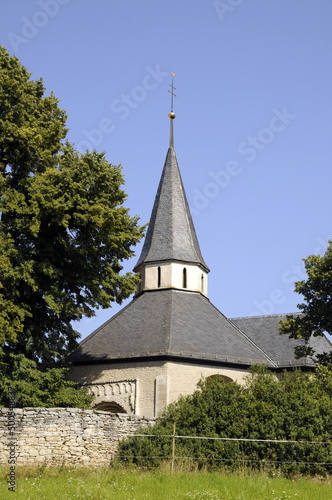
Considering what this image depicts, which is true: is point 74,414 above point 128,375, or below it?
below

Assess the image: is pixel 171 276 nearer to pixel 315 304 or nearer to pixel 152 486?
pixel 315 304

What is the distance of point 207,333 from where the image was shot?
2875 cm

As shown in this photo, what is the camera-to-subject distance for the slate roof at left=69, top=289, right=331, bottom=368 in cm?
2694

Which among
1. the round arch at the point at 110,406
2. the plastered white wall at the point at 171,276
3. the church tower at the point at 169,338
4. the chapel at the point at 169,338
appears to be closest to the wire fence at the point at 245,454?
the chapel at the point at 169,338

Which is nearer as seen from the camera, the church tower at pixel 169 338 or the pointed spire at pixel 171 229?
the church tower at pixel 169 338

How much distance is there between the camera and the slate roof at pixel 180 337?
26.9 meters

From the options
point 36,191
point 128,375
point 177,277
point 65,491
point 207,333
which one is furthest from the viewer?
point 177,277

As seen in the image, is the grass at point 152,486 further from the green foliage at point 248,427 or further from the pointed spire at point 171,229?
the pointed spire at point 171,229

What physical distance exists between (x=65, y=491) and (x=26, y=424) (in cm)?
524

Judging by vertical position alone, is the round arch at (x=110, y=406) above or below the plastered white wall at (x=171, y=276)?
below

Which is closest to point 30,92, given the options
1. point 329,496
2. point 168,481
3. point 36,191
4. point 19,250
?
point 36,191

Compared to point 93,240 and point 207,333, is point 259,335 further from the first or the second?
point 93,240

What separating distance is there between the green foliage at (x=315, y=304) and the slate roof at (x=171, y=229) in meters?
8.29

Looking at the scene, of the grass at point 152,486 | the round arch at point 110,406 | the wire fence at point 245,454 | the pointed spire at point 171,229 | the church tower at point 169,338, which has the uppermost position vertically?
the pointed spire at point 171,229
